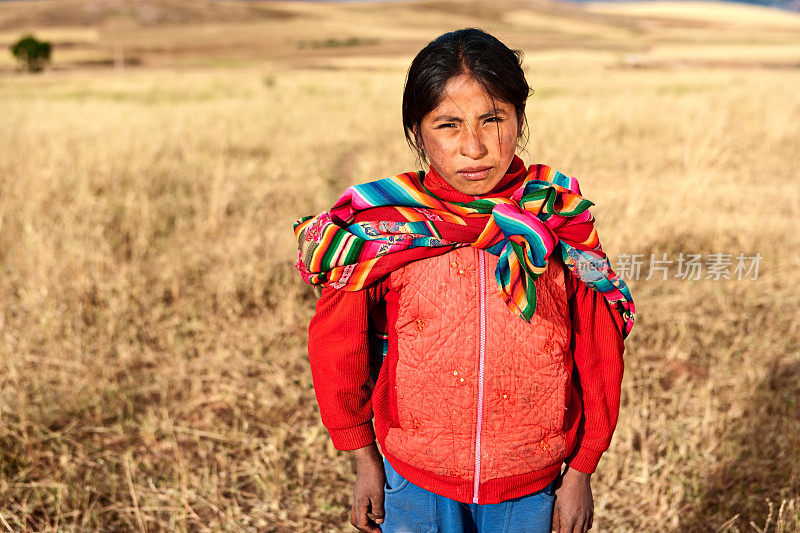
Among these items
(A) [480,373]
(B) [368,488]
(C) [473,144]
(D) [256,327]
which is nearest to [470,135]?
(C) [473,144]

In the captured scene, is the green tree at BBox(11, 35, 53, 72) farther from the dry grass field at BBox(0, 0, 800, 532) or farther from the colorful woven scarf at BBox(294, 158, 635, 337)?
the colorful woven scarf at BBox(294, 158, 635, 337)

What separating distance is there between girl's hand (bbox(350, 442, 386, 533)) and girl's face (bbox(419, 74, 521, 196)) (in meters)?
0.63

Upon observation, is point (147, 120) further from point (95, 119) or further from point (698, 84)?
point (698, 84)

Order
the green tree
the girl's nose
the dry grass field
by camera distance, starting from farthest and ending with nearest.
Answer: the green tree
the dry grass field
the girl's nose

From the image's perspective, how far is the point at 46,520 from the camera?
7.07 feet

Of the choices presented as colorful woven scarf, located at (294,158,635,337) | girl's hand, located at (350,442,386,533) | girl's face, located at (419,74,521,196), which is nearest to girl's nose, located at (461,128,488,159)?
girl's face, located at (419,74,521,196)

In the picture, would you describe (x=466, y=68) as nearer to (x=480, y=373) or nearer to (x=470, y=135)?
(x=470, y=135)

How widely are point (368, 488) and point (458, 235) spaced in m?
0.62

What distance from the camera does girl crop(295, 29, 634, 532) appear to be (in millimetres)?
1202

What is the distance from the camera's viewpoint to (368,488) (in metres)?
1.37

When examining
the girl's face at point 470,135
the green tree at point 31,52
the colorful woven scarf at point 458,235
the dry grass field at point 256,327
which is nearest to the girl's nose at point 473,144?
the girl's face at point 470,135

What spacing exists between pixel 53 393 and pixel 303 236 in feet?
7.09

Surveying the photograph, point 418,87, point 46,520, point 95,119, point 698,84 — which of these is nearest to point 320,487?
point 46,520

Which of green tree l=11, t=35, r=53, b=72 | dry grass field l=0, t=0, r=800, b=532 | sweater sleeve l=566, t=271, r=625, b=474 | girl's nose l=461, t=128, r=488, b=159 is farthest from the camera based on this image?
green tree l=11, t=35, r=53, b=72
